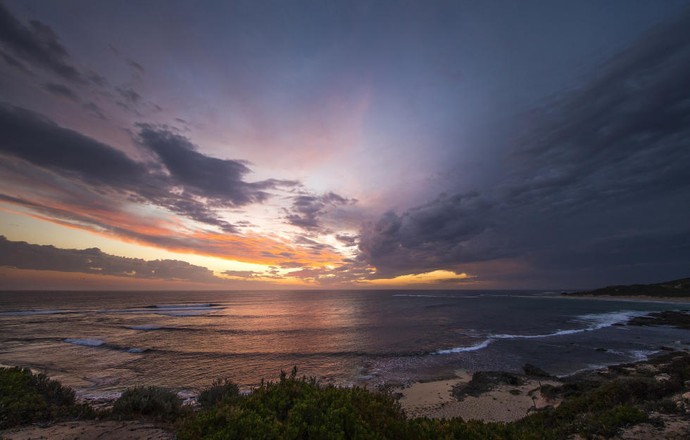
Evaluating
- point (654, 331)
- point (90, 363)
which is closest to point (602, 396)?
point (90, 363)

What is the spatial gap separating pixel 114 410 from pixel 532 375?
26.0 meters

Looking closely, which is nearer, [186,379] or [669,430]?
[669,430]

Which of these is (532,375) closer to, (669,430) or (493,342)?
(493,342)

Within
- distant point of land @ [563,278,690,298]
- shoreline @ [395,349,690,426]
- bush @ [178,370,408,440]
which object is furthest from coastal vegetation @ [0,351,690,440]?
distant point of land @ [563,278,690,298]

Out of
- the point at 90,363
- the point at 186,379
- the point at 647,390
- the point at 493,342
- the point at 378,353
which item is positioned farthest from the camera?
the point at 493,342

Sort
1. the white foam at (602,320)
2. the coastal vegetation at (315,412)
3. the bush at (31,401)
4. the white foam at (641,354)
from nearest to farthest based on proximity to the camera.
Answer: the coastal vegetation at (315,412) → the bush at (31,401) → the white foam at (641,354) → the white foam at (602,320)

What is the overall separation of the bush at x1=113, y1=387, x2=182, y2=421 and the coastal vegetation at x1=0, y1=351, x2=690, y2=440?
0.03 meters

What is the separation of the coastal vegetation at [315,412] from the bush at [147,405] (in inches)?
1.2

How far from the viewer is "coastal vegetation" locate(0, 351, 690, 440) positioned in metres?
5.77

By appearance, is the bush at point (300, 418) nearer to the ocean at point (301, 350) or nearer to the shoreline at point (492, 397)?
the shoreline at point (492, 397)

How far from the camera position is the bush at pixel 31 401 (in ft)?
27.8

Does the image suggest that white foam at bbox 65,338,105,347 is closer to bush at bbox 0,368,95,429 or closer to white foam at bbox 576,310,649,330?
bush at bbox 0,368,95,429

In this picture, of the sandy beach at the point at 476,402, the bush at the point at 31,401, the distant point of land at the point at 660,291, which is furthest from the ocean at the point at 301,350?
→ the distant point of land at the point at 660,291

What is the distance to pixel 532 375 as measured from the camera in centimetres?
2188
